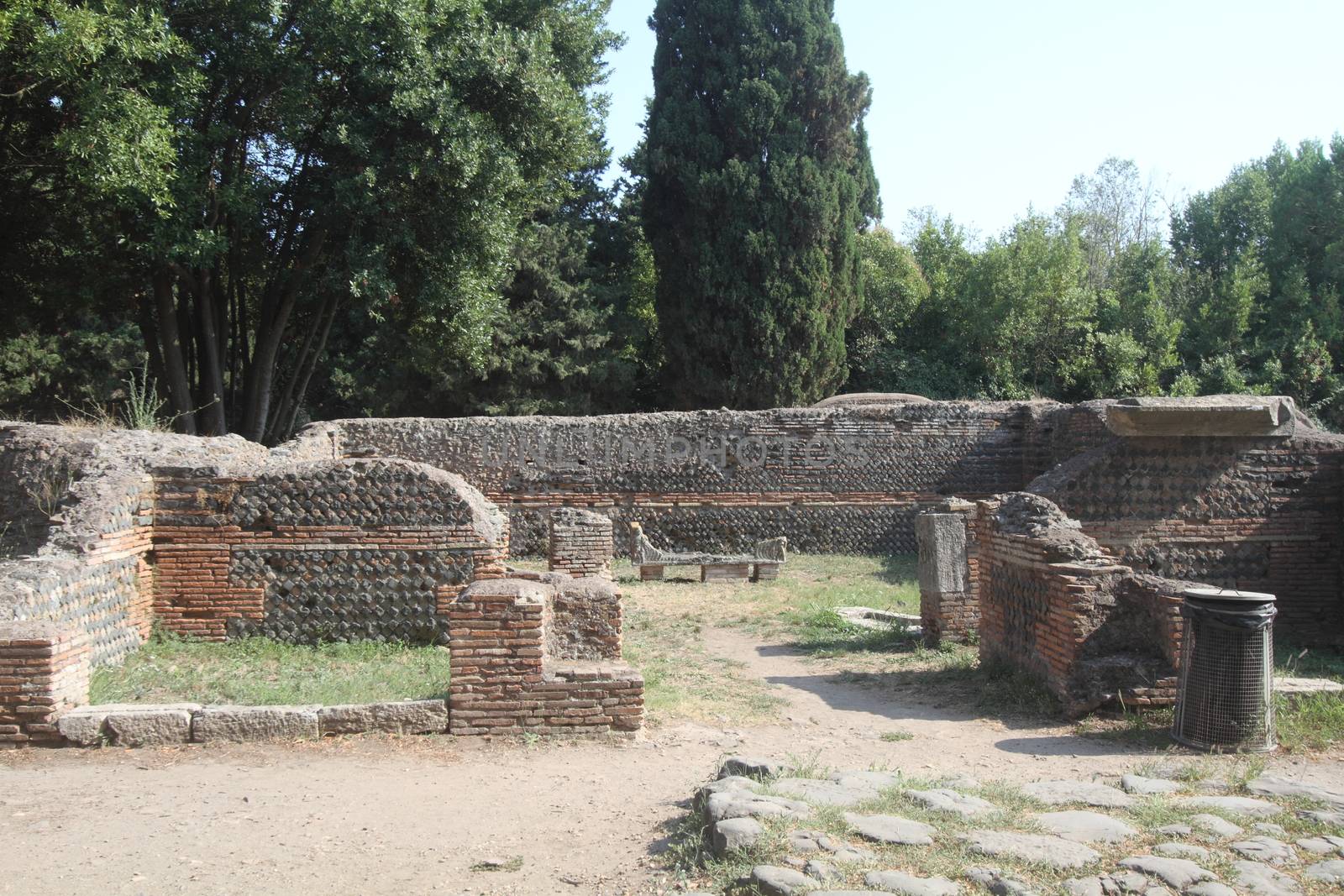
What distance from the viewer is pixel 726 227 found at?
22406 mm

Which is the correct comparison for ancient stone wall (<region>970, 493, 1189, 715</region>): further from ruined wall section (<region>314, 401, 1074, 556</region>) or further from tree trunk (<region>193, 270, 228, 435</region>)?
tree trunk (<region>193, 270, 228, 435</region>)

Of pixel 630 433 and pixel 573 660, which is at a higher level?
pixel 630 433

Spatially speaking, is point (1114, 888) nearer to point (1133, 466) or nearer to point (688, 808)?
point (688, 808)

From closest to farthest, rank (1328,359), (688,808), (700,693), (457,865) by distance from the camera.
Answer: (457,865) → (688,808) → (700,693) → (1328,359)

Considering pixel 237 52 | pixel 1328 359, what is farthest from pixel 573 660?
pixel 1328 359

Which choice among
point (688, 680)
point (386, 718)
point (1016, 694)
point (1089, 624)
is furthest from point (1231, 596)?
point (386, 718)

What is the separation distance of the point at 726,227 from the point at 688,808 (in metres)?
18.9

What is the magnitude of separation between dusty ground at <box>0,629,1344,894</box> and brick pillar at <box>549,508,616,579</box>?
16.4ft

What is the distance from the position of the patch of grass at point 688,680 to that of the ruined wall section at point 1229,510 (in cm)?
388

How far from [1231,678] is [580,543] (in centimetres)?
712

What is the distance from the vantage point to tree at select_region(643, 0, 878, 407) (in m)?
22.3

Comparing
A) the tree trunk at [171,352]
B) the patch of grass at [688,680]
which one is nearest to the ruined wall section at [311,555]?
the patch of grass at [688,680]

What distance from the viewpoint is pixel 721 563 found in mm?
13555

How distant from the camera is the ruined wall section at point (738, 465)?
16.0m
